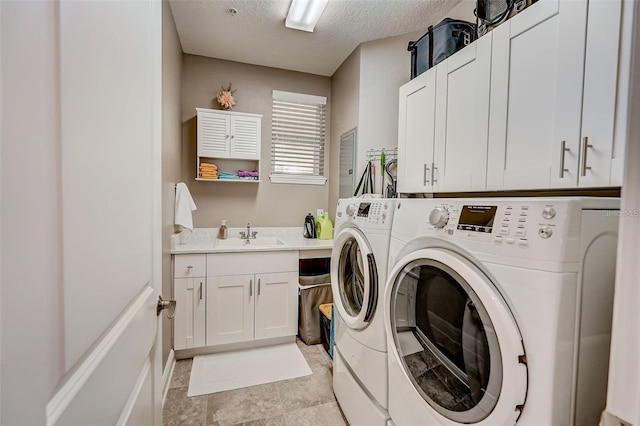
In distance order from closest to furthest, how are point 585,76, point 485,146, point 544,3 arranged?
point 585,76, point 544,3, point 485,146

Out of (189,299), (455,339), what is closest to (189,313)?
(189,299)

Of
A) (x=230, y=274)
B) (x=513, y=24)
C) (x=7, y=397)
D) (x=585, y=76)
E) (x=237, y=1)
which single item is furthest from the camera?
(x=230, y=274)

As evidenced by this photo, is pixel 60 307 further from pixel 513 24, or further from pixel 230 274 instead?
pixel 230 274

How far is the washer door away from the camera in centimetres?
134

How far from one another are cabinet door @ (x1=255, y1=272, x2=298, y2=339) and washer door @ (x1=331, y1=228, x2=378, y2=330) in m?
0.77

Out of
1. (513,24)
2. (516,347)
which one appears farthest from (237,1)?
(516,347)

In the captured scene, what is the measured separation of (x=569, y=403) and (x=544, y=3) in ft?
4.46

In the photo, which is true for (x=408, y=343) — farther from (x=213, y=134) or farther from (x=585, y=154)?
(x=213, y=134)

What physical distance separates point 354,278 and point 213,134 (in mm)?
1928

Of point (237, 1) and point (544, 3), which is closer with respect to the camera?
point (544, 3)

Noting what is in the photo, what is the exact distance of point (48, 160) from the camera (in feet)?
1.07

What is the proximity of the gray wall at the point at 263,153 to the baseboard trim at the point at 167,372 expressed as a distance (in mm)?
1183

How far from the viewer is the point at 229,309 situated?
2.25 meters

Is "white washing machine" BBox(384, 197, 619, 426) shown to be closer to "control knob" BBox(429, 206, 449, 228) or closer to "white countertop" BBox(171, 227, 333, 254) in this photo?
"control knob" BBox(429, 206, 449, 228)
